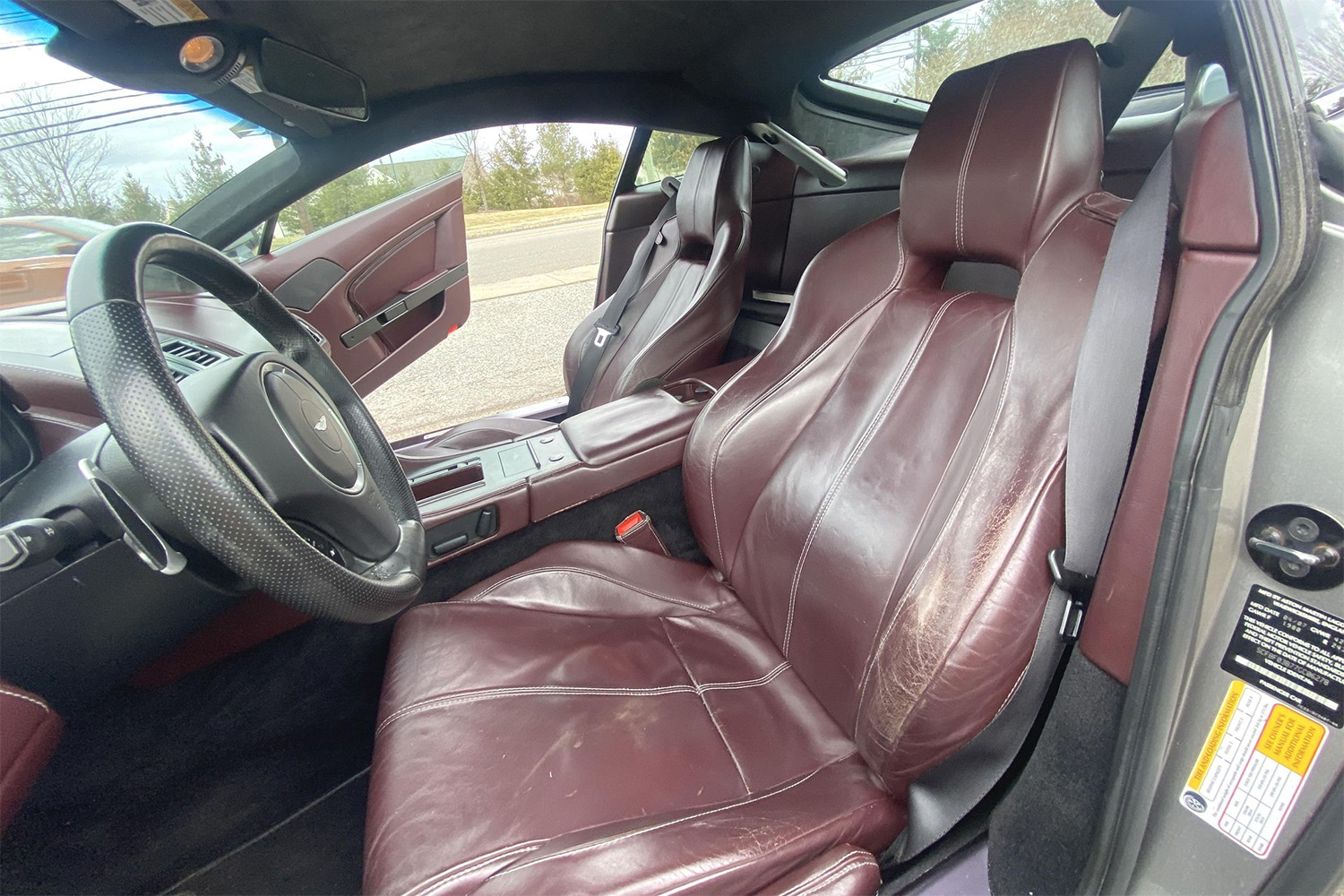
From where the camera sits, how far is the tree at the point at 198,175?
1.35 meters

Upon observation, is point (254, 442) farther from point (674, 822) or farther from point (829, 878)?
point (829, 878)

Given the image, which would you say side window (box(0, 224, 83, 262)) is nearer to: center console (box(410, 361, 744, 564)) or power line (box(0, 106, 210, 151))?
power line (box(0, 106, 210, 151))

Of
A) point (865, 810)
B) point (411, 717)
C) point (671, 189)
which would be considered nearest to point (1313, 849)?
point (865, 810)

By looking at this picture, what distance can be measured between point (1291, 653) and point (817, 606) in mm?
480

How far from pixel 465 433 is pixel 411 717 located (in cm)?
97

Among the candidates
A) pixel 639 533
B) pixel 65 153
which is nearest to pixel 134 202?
pixel 65 153

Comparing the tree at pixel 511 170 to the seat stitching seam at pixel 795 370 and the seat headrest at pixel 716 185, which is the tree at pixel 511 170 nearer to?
the seat headrest at pixel 716 185

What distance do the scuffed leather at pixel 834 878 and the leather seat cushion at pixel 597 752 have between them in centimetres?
2

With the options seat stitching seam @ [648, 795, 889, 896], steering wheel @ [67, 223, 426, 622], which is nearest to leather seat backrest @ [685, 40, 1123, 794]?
seat stitching seam @ [648, 795, 889, 896]

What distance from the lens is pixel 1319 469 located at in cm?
51

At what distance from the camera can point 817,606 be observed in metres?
0.90

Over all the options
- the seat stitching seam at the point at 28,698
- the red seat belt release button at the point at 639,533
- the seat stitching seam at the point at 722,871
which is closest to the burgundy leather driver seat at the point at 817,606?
the seat stitching seam at the point at 722,871

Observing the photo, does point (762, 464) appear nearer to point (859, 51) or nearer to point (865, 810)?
point (865, 810)

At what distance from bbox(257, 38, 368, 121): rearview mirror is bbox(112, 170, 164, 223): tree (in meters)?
0.32
